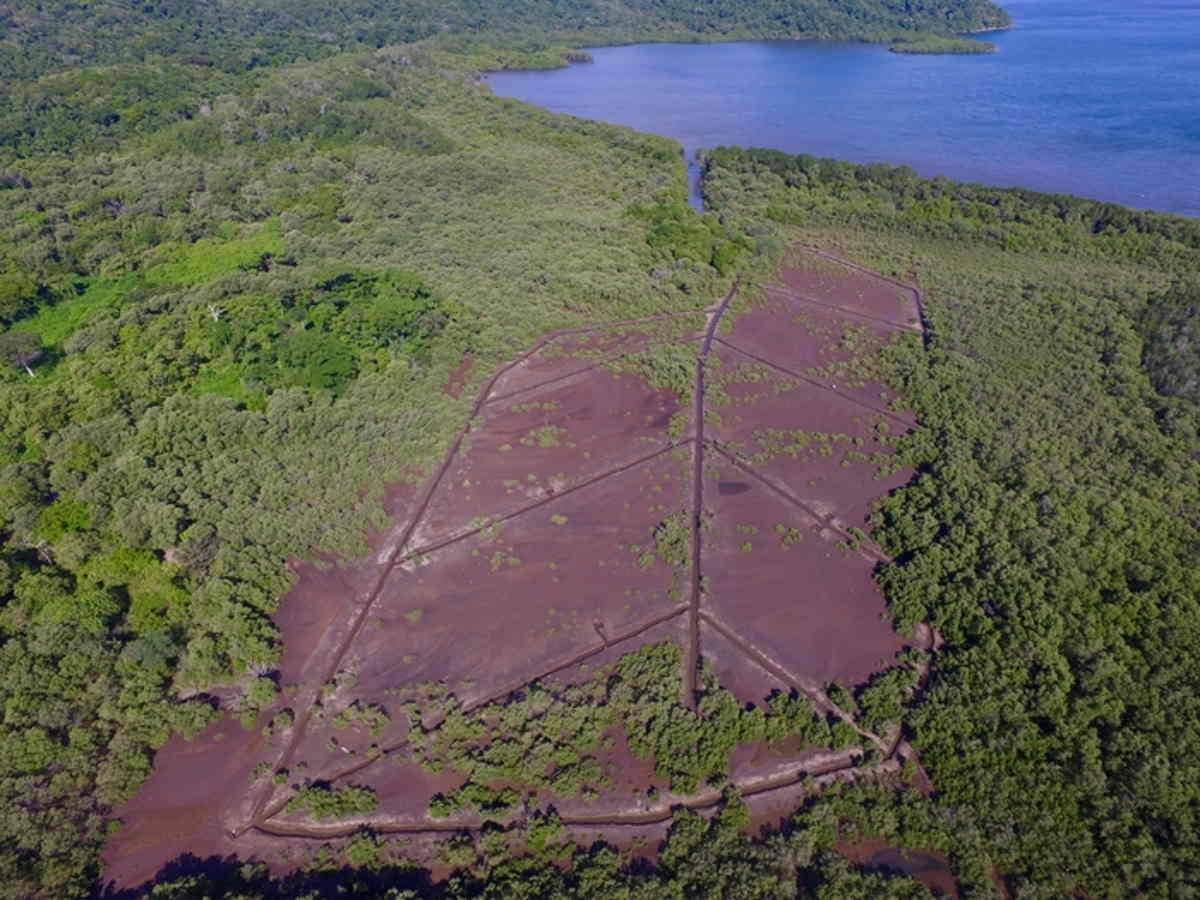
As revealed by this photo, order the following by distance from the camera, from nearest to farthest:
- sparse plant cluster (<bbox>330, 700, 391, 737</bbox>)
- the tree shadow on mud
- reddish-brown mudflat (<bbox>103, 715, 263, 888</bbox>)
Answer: the tree shadow on mud
reddish-brown mudflat (<bbox>103, 715, 263, 888</bbox>)
sparse plant cluster (<bbox>330, 700, 391, 737</bbox>)

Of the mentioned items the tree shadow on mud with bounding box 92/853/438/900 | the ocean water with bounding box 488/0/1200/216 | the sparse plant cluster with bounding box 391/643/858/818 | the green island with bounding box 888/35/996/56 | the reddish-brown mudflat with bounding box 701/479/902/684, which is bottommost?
the tree shadow on mud with bounding box 92/853/438/900

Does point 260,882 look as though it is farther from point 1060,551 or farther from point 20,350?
point 20,350

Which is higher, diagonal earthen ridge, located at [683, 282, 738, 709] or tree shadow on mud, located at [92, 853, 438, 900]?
diagonal earthen ridge, located at [683, 282, 738, 709]

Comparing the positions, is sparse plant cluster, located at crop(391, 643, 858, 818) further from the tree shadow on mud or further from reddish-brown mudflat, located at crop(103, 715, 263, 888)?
reddish-brown mudflat, located at crop(103, 715, 263, 888)

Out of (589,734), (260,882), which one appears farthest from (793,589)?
(260,882)

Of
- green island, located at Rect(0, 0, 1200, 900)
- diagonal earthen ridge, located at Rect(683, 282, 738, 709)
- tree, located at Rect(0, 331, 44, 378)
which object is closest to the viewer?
green island, located at Rect(0, 0, 1200, 900)

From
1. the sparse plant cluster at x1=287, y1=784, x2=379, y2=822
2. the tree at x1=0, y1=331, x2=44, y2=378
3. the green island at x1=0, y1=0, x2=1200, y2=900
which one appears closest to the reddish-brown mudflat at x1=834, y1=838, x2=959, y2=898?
the green island at x1=0, y1=0, x2=1200, y2=900

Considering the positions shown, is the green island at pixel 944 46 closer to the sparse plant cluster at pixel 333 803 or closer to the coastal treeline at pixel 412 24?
the coastal treeline at pixel 412 24

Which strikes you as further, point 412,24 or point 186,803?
point 412,24
